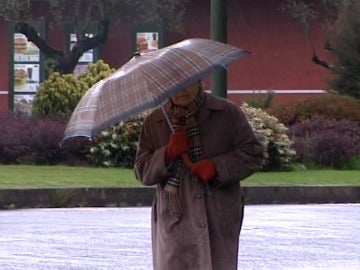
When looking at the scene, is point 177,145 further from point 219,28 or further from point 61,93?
point 61,93

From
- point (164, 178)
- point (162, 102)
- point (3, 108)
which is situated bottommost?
point (3, 108)

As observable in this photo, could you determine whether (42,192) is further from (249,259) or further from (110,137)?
(249,259)

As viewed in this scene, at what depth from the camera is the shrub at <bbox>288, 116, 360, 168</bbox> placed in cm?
2344

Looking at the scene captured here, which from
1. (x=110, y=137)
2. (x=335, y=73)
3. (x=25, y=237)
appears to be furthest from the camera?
(x=335, y=73)

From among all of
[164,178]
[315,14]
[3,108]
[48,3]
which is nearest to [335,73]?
[315,14]

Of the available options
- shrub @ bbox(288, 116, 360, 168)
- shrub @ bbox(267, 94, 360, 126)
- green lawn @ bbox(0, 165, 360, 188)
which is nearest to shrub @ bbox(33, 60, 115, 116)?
green lawn @ bbox(0, 165, 360, 188)

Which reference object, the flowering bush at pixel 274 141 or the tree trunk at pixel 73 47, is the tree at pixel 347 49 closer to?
the flowering bush at pixel 274 141

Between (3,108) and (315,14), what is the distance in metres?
9.46

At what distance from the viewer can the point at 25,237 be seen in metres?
13.2

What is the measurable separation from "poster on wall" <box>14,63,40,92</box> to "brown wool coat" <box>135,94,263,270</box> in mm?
29458

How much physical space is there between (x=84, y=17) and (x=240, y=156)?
95.1ft

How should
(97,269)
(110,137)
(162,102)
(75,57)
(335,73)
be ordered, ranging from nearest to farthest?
(162,102), (97,269), (110,137), (335,73), (75,57)

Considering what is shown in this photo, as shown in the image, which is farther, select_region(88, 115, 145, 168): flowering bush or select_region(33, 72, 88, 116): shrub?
select_region(33, 72, 88, 116): shrub

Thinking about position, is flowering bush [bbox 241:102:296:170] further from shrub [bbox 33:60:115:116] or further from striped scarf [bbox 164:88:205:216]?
striped scarf [bbox 164:88:205:216]
